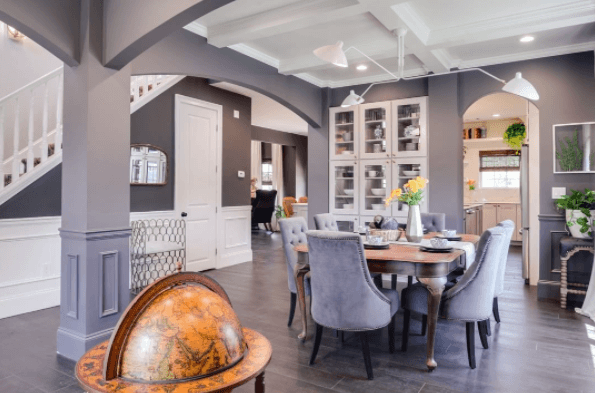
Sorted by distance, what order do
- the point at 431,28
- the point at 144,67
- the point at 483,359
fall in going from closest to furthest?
the point at 483,359 < the point at 144,67 < the point at 431,28

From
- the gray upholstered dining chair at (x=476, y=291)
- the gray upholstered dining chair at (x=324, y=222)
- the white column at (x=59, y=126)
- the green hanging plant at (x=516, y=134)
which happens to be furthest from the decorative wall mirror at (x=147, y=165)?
the green hanging plant at (x=516, y=134)

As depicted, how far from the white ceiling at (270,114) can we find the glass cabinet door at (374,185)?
86.1 inches

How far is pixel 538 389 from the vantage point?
2299mm

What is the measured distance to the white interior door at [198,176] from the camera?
17.7 feet

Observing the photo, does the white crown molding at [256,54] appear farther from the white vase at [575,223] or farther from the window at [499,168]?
the window at [499,168]

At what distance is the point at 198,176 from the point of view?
5.67 m

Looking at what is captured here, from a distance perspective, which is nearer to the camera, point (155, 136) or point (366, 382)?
point (366, 382)

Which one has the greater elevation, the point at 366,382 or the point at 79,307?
the point at 79,307

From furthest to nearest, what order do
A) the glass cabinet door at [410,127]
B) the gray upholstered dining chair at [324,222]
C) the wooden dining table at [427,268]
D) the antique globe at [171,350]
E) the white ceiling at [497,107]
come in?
the white ceiling at [497,107] → the glass cabinet door at [410,127] → the gray upholstered dining chair at [324,222] → the wooden dining table at [427,268] → the antique globe at [171,350]

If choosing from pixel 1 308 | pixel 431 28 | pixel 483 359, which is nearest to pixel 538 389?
pixel 483 359

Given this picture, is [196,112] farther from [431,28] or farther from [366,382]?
[366,382]

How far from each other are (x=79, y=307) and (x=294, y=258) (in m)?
1.63

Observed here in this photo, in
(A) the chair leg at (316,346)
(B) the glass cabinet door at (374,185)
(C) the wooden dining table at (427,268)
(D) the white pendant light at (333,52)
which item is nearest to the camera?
(C) the wooden dining table at (427,268)

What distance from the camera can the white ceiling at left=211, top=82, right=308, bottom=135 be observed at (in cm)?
617
